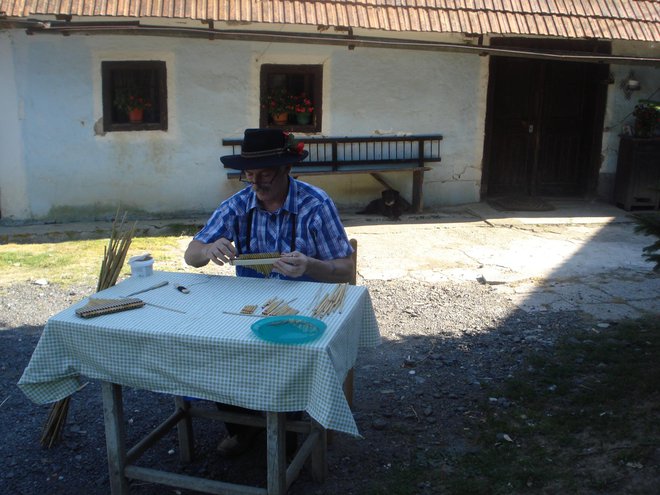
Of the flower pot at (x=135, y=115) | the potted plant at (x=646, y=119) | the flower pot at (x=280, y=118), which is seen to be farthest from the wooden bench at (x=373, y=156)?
the potted plant at (x=646, y=119)

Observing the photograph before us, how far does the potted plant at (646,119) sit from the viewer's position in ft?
31.6

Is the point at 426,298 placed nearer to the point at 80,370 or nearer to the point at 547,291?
the point at 547,291

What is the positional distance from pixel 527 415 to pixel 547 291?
254 cm

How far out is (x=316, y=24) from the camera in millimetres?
8688

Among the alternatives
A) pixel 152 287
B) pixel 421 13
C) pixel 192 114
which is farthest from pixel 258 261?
pixel 421 13

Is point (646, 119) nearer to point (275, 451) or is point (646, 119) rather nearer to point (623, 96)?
point (623, 96)

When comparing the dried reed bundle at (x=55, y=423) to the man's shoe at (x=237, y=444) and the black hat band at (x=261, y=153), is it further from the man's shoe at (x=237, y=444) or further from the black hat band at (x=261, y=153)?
the black hat band at (x=261, y=153)

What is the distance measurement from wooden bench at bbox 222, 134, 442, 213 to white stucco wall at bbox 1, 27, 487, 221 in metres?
0.15

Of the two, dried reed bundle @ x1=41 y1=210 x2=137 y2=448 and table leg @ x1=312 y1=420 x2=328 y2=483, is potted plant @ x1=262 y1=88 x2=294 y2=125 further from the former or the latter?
table leg @ x1=312 y1=420 x2=328 y2=483

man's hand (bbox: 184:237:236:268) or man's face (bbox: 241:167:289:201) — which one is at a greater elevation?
man's face (bbox: 241:167:289:201)

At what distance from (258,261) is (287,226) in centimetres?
37

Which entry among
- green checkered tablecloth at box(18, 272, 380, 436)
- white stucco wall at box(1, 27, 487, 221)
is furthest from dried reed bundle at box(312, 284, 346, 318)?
white stucco wall at box(1, 27, 487, 221)

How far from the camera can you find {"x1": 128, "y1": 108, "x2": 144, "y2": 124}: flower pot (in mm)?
9039

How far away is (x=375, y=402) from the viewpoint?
4371 mm
